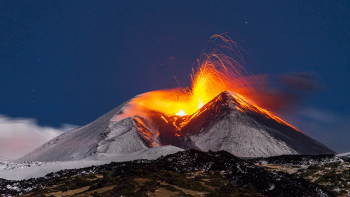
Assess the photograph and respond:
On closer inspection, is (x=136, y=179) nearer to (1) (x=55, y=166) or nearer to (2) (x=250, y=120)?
(1) (x=55, y=166)

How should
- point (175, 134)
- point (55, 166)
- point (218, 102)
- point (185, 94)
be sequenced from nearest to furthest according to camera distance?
point (55, 166) → point (175, 134) → point (218, 102) → point (185, 94)

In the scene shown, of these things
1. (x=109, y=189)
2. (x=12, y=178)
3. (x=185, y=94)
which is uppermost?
(x=185, y=94)

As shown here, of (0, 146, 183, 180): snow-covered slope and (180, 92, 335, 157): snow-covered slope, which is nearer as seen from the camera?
(0, 146, 183, 180): snow-covered slope

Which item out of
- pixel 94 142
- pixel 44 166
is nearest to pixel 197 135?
pixel 94 142

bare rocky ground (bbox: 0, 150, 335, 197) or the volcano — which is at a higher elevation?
the volcano

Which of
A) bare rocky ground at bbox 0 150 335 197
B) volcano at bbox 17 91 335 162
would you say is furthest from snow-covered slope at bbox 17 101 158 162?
bare rocky ground at bbox 0 150 335 197

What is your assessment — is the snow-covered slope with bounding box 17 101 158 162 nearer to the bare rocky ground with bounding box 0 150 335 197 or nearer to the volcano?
the volcano

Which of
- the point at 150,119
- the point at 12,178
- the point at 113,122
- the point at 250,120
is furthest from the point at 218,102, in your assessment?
the point at 12,178

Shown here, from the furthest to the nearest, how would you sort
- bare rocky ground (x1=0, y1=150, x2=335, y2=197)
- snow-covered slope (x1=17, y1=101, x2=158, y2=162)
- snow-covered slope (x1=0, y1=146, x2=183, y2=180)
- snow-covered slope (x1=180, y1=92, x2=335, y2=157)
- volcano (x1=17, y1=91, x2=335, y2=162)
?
1. snow-covered slope (x1=180, y1=92, x2=335, y2=157)
2. volcano (x1=17, y1=91, x2=335, y2=162)
3. snow-covered slope (x1=17, y1=101, x2=158, y2=162)
4. snow-covered slope (x1=0, y1=146, x2=183, y2=180)
5. bare rocky ground (x1=0, y1=150, x2=335, y2=197)

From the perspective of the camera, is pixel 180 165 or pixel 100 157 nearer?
pixel 180 165

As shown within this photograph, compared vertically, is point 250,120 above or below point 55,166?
above
